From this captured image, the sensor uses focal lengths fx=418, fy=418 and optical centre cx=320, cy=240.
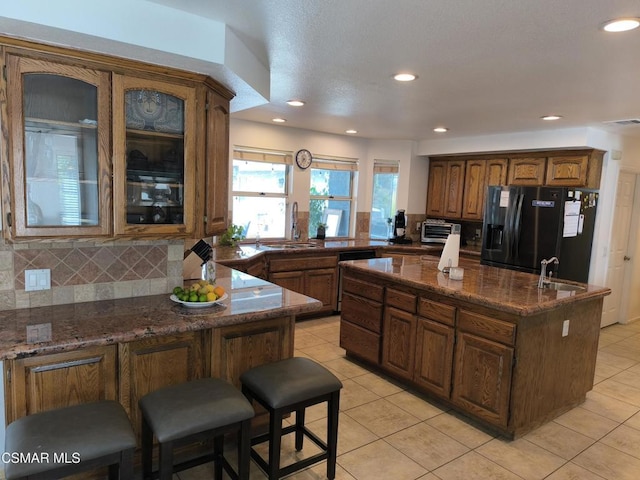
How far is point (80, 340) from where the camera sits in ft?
6.04

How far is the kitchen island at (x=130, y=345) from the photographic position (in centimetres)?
185

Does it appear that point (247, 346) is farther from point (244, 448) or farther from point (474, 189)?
point (474, 189)

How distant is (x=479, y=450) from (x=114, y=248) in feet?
8.40

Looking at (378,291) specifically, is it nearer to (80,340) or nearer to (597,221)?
Answer: (80,340)

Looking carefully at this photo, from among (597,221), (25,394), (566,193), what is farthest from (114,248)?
(597,221)

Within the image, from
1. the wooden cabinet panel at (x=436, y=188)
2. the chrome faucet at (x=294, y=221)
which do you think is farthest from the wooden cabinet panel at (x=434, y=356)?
the wooden cabinet panel at (x=436, y=188)

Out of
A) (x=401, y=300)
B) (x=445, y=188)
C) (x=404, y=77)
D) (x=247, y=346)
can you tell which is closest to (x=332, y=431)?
(x=247, y=346)

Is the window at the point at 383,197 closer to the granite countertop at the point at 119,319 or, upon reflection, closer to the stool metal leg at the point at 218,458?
the granite countertop at the point at 119,319

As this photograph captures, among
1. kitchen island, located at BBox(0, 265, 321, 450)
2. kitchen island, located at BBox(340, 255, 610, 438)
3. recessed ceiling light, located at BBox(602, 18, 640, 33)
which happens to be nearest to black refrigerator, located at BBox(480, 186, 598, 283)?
kitchen island, located at BBox(340, 255, 610, 438)

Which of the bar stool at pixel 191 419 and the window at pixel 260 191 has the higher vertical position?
the window at pixel 260 191

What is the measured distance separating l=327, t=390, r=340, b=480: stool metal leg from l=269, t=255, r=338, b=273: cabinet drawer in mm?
2627

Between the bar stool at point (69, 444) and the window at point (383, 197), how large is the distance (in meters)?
5.02

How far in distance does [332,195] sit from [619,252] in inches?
149

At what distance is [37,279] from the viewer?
220cm
